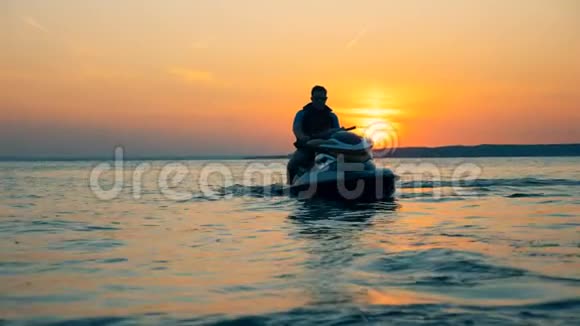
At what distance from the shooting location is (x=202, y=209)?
423 inches

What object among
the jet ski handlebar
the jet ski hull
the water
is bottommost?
the water

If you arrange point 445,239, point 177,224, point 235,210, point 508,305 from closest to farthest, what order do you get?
point 508,305 → point 445,239 → point 177,224 → point 235,210

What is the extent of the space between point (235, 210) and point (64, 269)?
549cm

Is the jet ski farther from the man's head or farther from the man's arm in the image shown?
the man's head

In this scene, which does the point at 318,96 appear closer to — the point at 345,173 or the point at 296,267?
the point at 345,173

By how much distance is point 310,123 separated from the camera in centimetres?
1312

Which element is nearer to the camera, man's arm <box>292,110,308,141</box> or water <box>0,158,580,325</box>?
water <box>0,158,580,325</box>

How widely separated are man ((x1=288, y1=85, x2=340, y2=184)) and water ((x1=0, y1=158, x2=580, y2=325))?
3597mm

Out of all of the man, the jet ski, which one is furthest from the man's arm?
the jet ski

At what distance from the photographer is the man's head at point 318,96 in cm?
1298

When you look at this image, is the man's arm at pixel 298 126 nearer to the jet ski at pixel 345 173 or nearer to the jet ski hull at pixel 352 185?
the jet ski at pixel 345 173

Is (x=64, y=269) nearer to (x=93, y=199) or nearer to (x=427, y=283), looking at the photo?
(x=427, y=283)

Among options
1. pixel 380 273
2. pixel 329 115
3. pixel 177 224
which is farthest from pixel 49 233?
pixel 329 115

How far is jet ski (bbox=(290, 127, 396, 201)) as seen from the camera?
36.7ft
